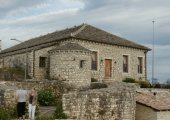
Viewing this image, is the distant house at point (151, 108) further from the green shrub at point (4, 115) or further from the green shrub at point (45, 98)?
the green shrub at point (4, 115)

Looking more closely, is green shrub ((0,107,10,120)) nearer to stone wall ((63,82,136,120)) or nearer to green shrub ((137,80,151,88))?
stone wall ((63,82,136,120))

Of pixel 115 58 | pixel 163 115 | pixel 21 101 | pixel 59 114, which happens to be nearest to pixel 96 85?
pixel 115 58

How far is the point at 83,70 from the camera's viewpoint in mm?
36781

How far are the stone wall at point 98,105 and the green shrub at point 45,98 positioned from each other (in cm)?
432

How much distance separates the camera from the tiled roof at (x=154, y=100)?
30.6m

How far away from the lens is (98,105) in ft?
86.1

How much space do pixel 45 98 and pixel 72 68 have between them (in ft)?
21.6

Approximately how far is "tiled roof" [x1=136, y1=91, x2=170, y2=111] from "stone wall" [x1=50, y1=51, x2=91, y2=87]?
533 cm

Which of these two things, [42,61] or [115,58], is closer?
[42,61]

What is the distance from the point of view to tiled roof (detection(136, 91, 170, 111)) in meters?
30.6

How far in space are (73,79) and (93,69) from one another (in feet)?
18.5

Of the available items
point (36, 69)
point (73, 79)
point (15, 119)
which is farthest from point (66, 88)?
point (15, 119)

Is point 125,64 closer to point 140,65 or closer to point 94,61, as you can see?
point 140,65

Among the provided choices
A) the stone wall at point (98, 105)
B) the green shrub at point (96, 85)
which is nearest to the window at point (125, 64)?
the green shrub at point (96, 85)
